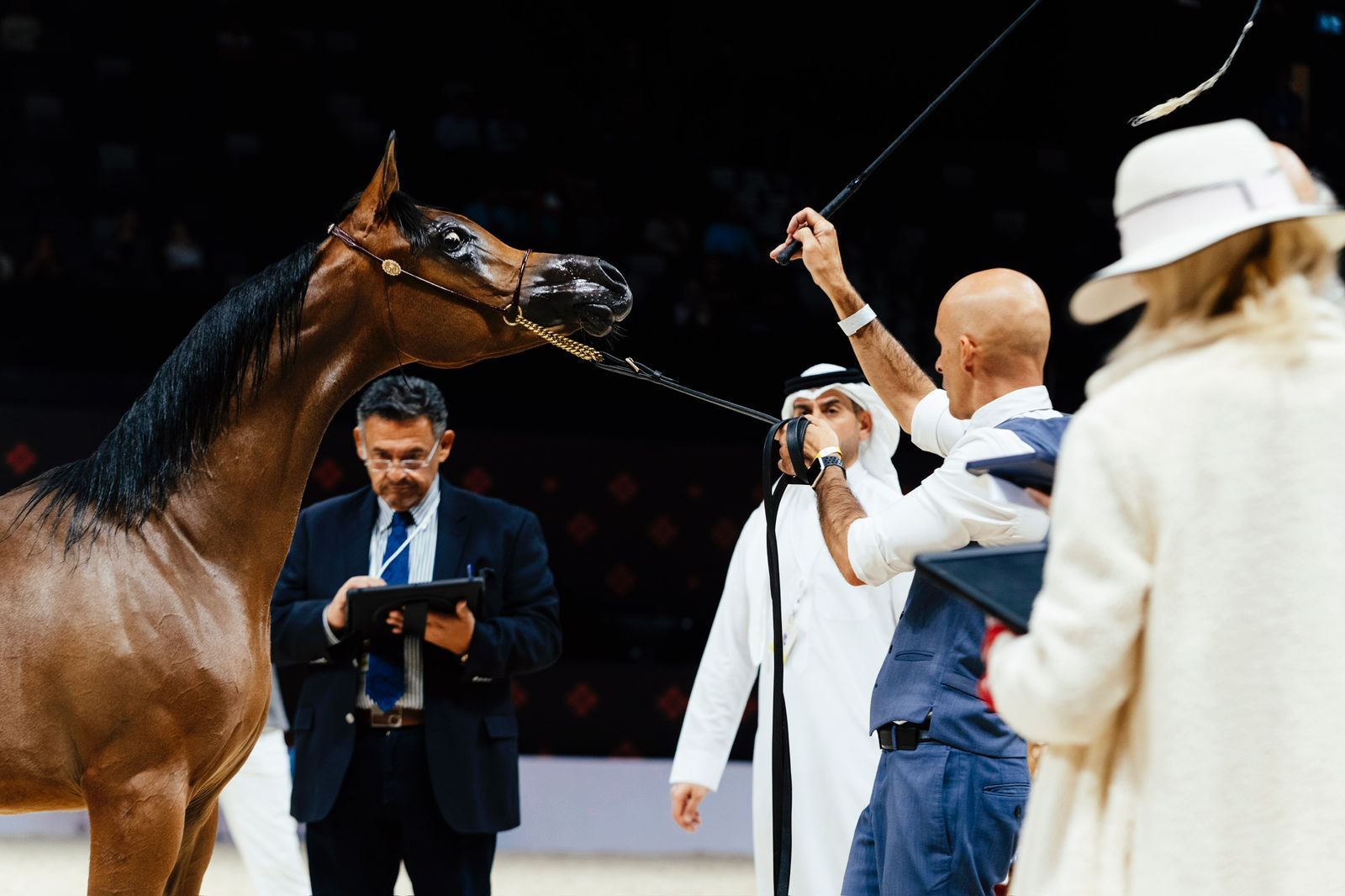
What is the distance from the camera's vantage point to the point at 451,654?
2.79 m

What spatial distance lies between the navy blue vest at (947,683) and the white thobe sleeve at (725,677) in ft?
3.87

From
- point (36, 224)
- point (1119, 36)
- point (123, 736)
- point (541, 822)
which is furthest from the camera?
point (1119, 36)

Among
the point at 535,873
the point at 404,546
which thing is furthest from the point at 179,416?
the point at 535,873

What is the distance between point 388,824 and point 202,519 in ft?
3.20

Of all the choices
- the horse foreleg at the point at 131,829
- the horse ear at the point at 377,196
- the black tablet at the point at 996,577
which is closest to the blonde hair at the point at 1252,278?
the black tablet at the point at 996,577

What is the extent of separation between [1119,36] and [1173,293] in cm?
780

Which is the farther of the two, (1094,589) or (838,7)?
(838,7)

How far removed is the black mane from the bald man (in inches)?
37.2

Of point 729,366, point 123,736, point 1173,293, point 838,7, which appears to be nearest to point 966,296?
point 1173,293

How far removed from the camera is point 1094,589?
111cm

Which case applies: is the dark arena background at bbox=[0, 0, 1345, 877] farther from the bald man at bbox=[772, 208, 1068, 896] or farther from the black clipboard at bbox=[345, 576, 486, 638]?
the bald man at bbox=[772, 208, 1068, 896]

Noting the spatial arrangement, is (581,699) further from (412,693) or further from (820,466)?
(820,466)

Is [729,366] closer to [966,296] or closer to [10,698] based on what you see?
[966,296]

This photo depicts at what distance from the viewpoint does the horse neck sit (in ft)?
6.95
